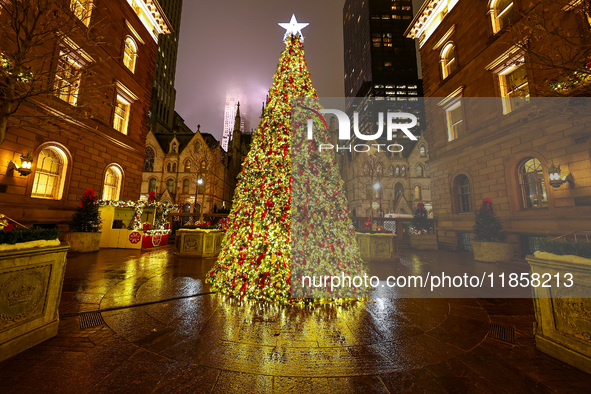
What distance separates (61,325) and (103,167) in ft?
43.2

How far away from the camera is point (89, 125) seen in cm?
1217

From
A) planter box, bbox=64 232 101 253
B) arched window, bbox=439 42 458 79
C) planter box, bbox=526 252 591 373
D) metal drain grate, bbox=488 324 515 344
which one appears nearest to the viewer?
planter box, bbox=526 252 591 373

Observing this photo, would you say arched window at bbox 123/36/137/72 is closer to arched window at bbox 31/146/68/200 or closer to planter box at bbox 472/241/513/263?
arched window at bbox 31/146/68/200

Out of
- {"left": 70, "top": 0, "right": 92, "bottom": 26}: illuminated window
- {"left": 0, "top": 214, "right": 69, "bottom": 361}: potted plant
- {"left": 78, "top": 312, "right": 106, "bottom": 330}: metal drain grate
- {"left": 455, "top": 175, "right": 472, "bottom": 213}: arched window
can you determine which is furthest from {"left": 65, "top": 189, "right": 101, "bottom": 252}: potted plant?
{"left": 455, "top": 175, "right": 472, "bottom": 213}: arched window

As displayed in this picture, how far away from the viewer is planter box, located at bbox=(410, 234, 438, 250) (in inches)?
513

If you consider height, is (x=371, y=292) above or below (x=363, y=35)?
below

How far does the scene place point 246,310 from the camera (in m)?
3.91

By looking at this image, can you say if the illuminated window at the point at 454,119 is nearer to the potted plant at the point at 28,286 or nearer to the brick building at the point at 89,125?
the brick building at the point at 89,125

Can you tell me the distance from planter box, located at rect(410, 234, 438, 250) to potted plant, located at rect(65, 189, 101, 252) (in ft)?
53.3

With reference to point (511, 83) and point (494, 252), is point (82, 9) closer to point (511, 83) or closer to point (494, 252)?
point (494, 252)

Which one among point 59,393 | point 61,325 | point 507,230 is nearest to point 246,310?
point 59,393

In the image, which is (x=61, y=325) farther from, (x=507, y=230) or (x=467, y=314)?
(x=507, y=230)

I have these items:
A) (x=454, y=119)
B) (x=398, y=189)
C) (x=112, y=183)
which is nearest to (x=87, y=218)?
(x=112, y=183)

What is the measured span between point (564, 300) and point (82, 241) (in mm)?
14380
